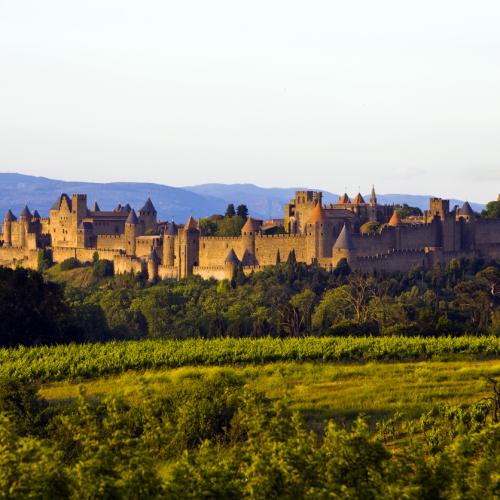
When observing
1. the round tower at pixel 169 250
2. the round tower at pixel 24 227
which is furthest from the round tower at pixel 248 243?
the round tower at pixel 24 227

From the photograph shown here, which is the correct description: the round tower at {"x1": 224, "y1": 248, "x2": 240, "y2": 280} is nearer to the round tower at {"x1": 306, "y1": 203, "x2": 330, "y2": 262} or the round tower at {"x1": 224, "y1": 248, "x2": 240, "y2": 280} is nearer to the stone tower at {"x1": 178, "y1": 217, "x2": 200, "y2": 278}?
the stone tower at {"x1": 178, "y1": 217, "x2": 200, "y2": 278}

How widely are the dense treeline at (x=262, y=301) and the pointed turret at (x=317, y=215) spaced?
3.22 m

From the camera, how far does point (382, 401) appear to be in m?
24.1

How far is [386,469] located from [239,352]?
58.5ft

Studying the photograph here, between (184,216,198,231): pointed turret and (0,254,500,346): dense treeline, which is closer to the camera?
(0,254,500,346): dense treeline

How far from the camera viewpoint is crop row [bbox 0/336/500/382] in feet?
100

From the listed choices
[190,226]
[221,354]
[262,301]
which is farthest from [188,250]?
[221,354]

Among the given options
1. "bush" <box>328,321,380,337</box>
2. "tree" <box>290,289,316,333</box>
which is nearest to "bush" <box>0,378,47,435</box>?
"bush" <box>328,321,380,337</box>

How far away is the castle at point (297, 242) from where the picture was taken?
244 ft

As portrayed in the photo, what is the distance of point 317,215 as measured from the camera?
7512 centimetres

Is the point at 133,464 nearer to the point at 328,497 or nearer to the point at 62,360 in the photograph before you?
the point at 328,497

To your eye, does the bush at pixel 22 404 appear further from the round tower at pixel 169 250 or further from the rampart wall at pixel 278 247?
the round tower at pixel 169 250

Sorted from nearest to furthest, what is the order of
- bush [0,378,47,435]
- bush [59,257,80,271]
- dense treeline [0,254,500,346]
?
bush [0,378,47,435] → dense treeline [0,254,500,346] → bush [59,257,80,271]

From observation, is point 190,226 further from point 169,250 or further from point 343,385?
point 343,385
